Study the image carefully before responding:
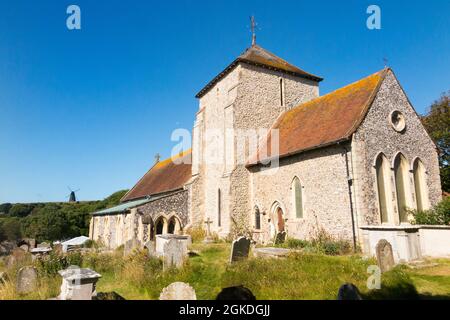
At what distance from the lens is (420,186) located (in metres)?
14.0

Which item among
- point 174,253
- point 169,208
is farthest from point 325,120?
point 169,208

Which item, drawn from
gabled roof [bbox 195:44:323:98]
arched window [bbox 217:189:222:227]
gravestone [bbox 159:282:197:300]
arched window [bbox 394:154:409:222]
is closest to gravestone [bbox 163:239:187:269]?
gravestone [bbox 159:282:197:300]

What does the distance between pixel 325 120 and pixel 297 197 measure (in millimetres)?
4046

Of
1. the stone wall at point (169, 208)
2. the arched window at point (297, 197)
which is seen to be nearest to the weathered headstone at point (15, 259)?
the stone wall at point (169, 208)

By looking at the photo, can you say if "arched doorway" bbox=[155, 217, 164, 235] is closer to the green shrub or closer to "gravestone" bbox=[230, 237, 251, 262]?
"gravestone" bbox=[230, 237, 251, 262]

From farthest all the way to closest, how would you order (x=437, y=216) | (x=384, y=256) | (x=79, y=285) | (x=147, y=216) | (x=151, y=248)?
(x=147, y=216) < (x=151, y=248) < (x=437, y=216) < (x=384, y=256) < (x=79, y=285)

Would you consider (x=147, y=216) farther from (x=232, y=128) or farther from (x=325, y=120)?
(x=325, y=120)

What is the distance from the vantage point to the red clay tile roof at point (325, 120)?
12781 mm

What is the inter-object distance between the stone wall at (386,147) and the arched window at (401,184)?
0.23 m

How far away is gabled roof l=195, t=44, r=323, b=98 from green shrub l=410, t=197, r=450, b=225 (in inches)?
464

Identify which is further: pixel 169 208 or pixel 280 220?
pixel 169 208

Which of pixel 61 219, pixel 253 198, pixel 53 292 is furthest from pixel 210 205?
pixel 61 219

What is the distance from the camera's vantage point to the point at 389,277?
739 cm
